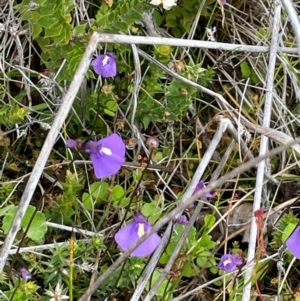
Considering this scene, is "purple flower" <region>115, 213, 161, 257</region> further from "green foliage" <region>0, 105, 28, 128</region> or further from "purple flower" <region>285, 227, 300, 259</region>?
"green foliage" <region>0, 105, 28, 128</region>

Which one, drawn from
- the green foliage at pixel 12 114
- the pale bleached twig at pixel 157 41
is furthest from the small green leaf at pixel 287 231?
the green foliage at pixel 12 114

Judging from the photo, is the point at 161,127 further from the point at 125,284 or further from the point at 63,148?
the point at 125,284

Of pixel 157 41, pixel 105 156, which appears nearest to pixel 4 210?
pixel 105 156

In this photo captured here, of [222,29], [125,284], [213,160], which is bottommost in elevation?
[125,284]

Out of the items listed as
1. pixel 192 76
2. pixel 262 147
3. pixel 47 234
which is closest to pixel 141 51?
pixel 192 76

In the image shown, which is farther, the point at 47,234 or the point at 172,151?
the point at 172,151

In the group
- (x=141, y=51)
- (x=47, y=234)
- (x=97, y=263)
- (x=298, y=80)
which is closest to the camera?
(x=97, y=263)
